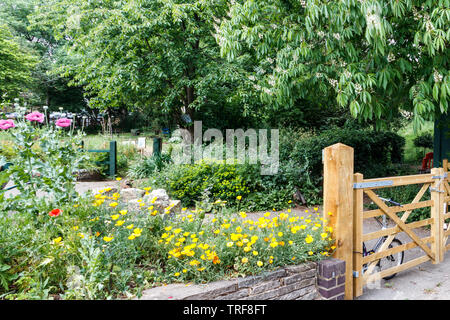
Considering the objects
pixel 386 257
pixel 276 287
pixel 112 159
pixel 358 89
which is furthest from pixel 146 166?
pixel 276 287

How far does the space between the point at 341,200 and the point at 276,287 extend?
993 millimetres

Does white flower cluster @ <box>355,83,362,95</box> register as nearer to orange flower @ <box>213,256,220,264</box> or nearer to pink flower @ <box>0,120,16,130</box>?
orange flower @ <box>213,256,220,264</box>

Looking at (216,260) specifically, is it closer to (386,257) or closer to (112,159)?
(386,257)

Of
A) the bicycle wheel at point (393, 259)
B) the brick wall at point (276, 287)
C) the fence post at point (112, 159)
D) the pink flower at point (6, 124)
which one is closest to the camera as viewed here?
the brick wall at point (276, 287)

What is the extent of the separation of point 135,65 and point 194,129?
9.09 feet

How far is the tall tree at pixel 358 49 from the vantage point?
3584 mm

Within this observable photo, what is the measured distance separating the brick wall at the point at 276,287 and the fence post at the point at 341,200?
158 mm

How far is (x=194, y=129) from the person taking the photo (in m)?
10.2

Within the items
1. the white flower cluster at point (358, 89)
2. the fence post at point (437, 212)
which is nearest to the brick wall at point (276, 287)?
the fence post at point (437, 212)

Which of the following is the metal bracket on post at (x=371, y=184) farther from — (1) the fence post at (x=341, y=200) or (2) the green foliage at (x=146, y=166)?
(2) the green foliage at (x=146, y=166)

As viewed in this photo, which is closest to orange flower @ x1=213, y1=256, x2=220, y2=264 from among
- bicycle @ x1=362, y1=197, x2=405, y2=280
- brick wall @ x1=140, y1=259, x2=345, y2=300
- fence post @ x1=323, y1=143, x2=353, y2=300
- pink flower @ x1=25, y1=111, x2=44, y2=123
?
brick wall @ x1=140, y1=259, x2=345, y2=300

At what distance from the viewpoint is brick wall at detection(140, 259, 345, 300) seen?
7.49ft

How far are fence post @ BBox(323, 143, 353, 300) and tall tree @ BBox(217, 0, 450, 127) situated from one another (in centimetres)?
118

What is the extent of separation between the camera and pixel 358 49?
455 centimetres
